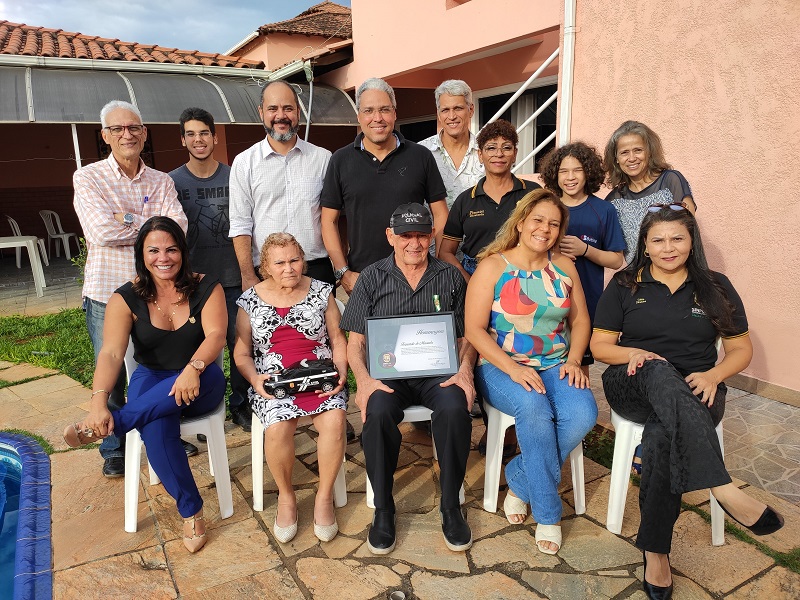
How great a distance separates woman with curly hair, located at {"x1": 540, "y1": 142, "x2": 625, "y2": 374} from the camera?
3.06m

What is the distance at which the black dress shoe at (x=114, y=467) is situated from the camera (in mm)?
3240

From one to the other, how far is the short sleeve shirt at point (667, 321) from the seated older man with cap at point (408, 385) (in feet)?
Answer: 2.41

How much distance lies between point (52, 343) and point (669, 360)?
6.10 meters

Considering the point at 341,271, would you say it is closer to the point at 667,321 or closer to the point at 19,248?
the point at 667,321

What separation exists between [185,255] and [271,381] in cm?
78

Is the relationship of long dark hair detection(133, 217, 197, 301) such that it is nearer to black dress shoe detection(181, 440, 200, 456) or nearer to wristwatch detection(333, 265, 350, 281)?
wristwatch detection(333, 265, 350, 281)

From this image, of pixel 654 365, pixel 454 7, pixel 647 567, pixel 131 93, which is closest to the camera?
pixel 647 567

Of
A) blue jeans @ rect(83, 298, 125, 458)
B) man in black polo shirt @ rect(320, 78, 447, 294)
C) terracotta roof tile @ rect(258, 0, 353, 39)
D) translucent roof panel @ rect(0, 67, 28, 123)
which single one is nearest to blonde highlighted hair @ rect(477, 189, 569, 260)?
man in black polo shirt @ rect(320, 78, 447, 294)

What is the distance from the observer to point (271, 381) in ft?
9.02

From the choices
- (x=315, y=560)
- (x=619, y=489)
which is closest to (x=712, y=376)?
(x=619, y=489)

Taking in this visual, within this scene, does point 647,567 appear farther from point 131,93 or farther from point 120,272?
point 131,93

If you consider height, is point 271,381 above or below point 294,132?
below

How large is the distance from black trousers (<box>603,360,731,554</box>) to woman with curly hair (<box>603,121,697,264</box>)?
1153 mm

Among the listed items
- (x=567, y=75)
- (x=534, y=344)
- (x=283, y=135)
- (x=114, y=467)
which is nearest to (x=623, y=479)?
(x=534, y=344)
